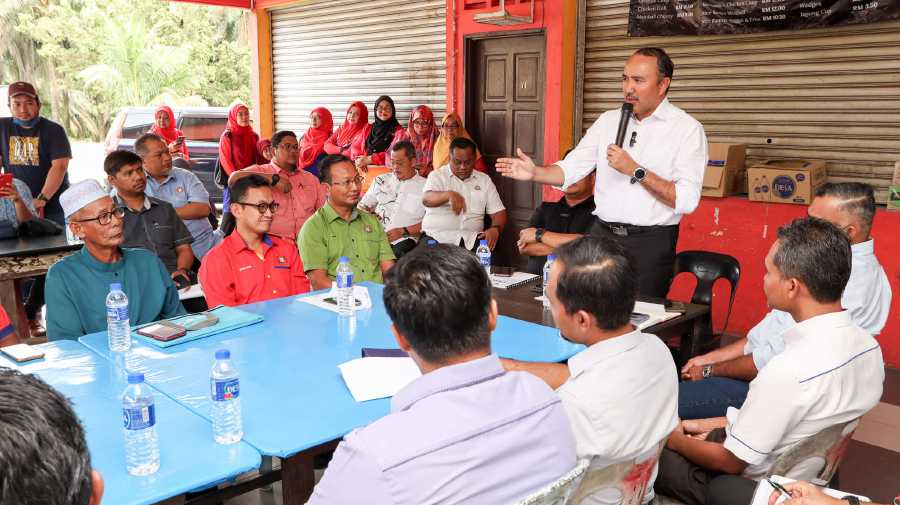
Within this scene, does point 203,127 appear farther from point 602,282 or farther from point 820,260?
point 820,260

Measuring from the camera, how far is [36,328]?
551 centimetres

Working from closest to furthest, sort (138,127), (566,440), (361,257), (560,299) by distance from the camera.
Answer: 1. (566,440)
2. (560,299)
3. (361,257)
4. (138,127)

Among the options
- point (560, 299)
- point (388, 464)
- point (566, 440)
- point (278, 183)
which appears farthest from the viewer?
point (278, 183)

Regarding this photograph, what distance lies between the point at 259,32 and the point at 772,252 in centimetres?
902

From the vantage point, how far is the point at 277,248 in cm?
372

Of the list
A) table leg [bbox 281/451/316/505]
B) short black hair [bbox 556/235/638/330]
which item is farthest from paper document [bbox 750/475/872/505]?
table leg [bbox 281/451/316/505]

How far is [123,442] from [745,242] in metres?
4.46

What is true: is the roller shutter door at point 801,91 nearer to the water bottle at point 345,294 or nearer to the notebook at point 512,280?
the notebook at point 512,280

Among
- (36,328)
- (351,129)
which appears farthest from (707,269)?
(351,129)

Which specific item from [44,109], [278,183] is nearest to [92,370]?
[278,183]

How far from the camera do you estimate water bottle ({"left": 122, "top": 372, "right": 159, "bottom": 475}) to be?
172 cm

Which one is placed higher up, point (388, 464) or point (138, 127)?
point (138, 127)

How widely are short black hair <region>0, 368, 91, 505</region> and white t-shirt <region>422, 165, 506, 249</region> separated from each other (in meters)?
5.07

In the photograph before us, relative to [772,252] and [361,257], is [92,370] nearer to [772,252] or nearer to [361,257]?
[361,257]
